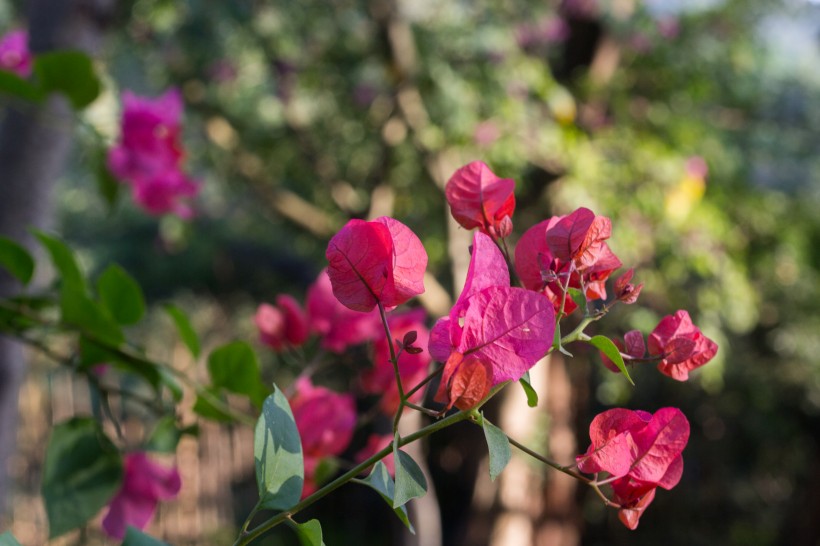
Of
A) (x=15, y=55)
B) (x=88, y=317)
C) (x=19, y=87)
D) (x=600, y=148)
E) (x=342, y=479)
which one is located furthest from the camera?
(x=600, y=148)

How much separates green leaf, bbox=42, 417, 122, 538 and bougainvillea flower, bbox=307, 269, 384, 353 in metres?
0.12

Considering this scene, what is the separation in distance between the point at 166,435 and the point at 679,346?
0.27 metres

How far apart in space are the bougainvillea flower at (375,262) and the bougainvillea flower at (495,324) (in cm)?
2

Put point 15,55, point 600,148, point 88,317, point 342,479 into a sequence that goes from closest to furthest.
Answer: point 342,479 → point 88,317 → point 15,55 → point 600,148

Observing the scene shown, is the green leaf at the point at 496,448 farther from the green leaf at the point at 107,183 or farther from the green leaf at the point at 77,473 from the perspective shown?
the green leaf at the point at 107,183

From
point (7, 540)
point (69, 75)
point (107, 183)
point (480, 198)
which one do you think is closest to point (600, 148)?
point (107, 183)

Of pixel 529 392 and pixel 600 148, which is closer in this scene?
pixel 529 392

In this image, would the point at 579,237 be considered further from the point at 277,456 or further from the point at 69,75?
the point at 69,75

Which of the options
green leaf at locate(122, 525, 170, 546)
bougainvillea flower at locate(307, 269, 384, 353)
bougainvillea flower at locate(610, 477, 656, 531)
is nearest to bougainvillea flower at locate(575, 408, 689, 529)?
bougainvillea flower at locate(610, 477, 656, 531)

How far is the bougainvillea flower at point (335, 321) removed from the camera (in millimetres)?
470

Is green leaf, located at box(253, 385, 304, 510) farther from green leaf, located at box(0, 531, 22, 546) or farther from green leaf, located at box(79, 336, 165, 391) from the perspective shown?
green leaf, located at box(79, 336, 165, 391)

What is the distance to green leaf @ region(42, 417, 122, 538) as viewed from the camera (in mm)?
397

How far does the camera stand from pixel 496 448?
0.22 m

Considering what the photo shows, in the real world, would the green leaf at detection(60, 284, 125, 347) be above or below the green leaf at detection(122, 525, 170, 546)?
below
